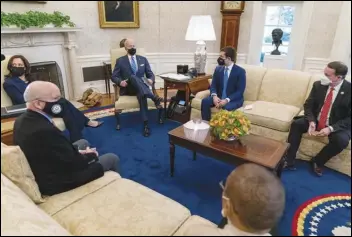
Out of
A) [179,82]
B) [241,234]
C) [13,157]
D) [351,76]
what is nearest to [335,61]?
[351,76]

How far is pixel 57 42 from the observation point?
3.56 meters

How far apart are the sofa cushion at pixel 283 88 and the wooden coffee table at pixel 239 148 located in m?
0.94

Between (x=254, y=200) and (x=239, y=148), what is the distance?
1.10m

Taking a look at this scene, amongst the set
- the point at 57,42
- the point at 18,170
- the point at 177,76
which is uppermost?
the point at 57,42

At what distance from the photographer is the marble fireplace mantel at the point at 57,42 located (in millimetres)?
2982

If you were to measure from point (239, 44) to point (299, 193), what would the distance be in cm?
342

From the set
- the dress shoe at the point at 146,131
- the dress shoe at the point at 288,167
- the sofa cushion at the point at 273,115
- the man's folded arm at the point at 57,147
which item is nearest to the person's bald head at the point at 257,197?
the man's folded arm at the point at 57,147

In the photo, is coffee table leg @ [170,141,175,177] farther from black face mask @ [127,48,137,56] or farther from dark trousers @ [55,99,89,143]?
black face mask @ [127,48,137,56]

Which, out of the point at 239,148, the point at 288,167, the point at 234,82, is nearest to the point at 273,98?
the point at 234,82

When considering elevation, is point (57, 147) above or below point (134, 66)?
below

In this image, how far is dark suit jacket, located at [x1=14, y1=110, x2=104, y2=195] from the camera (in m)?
1.20

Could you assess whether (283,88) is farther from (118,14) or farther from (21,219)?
(118,14)

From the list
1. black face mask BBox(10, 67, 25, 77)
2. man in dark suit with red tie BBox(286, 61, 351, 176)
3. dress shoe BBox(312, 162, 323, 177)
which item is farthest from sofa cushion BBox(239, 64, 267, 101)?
black face mask BBox(10, 67, 25, 77)

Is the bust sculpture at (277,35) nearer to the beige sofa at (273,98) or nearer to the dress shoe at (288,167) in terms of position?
the dress shoe at (288,167)
